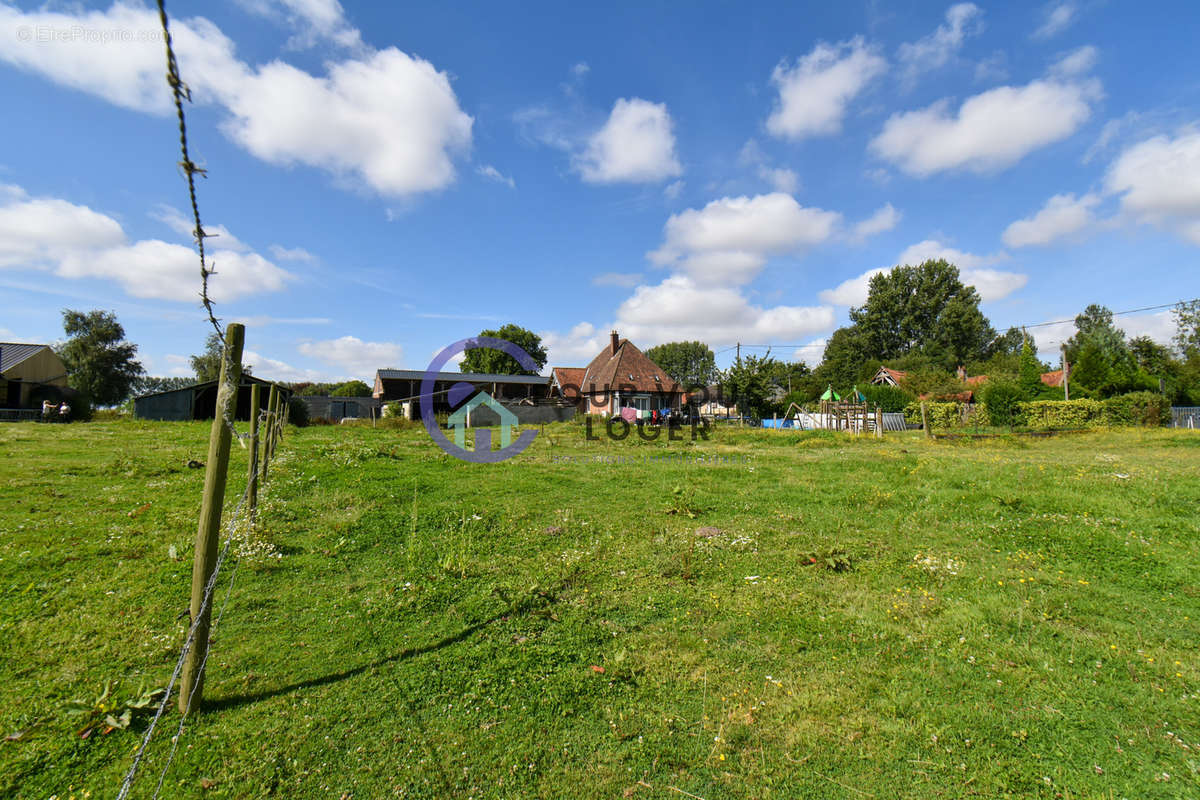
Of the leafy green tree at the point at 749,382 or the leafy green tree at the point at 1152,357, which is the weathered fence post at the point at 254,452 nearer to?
the leafy green tree at the point at 749,382

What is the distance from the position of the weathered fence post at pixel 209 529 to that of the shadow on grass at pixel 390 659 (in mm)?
231

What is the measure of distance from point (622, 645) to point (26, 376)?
50.5m

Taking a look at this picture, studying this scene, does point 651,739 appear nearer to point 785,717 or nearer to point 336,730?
point 785,717

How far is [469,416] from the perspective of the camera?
115 ft

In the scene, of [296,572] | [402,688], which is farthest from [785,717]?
[296,572]

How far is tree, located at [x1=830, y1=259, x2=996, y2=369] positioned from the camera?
218 feet

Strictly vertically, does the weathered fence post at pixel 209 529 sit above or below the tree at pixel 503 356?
below

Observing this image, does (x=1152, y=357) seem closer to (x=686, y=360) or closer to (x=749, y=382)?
(x=749, y=382)

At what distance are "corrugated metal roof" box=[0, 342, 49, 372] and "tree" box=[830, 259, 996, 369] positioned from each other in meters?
87.1

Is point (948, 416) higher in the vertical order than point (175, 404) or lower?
lower

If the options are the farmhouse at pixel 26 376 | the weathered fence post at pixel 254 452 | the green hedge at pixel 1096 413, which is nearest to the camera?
the weathered fence post at pixel 254 452

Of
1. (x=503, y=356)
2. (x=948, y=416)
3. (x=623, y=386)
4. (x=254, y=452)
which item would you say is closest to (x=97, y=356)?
(x=503, y=356)

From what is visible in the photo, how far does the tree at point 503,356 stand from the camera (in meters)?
62.4

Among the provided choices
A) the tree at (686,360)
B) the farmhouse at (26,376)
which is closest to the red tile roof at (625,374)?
the farmhouse at (26,376)
